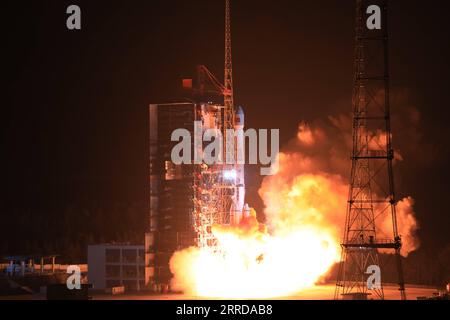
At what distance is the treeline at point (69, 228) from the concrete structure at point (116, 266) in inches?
929

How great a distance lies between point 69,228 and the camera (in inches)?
5246

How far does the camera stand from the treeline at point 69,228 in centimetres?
12450

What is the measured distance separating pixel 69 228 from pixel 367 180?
173 feet

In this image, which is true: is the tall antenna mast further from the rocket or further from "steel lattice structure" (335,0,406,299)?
"steel lattice structure" (335,0,406,299)

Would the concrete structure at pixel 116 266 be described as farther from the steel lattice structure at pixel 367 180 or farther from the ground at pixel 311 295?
the steel lattice structure at pixel 367 180

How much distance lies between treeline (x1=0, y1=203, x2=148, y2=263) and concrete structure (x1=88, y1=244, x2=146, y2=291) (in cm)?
2361

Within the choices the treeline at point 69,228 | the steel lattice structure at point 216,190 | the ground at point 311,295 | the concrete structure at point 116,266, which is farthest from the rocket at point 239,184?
the treeline at point 69,228

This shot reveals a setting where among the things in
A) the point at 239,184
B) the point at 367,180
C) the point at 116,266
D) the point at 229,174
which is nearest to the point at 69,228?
the point at 116,266

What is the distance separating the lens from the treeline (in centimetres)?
12450

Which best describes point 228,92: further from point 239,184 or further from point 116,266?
point 116,266
